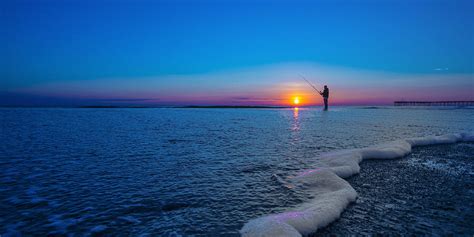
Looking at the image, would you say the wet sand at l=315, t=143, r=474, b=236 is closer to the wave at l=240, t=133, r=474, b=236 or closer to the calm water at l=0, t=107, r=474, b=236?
the wave at l=240, t=133, r=474, b=236

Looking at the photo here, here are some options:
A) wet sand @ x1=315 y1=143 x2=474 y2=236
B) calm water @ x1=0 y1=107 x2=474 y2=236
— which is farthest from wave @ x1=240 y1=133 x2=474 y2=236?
calm water @ x1=0 y1=107 x2=474 y2=236

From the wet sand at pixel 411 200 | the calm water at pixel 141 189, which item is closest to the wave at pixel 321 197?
the wet sand at pixel 411 200

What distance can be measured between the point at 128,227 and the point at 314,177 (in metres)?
5.34

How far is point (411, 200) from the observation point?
577 centimetres

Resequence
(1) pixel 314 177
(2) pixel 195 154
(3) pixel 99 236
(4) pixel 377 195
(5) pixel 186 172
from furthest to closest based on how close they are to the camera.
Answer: (2) pixel 195 154 < (5) pixel 186 172 < (1) pixel 314 177 < (4) pixel 377 195 < (3) pixel 99 236

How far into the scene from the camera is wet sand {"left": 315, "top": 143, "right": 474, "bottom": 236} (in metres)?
4.54

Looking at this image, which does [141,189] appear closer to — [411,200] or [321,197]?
[321,197]

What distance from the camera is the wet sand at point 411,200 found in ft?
14.9

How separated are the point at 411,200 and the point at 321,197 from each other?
205 centimetres

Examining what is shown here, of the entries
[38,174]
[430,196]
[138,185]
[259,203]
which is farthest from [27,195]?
[430,196]

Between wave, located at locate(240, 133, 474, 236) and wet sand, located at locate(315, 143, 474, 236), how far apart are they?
21cm

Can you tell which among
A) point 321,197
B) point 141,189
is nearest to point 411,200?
point 321,197

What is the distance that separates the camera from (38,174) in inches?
300

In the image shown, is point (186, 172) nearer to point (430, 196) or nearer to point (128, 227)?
point (128, 227)
